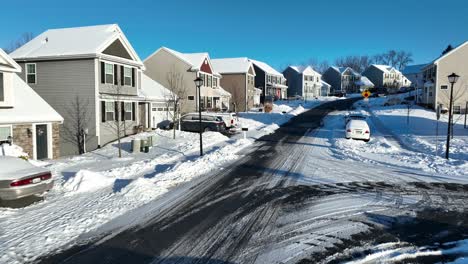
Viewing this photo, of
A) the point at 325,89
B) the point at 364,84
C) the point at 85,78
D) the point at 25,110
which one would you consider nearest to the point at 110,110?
the point at 85,78

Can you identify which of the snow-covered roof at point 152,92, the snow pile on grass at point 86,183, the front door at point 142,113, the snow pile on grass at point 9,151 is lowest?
the snow pile on grass at point 86,183

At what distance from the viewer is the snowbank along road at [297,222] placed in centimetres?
604

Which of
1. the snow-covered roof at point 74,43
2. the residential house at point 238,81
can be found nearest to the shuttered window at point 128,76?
the snow-covered roof at point 74,43

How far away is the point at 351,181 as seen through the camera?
1173 centimetres

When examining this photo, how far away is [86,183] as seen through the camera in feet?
35.1

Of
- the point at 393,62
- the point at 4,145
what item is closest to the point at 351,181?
the point at 4,145

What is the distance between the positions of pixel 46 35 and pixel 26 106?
10.7m

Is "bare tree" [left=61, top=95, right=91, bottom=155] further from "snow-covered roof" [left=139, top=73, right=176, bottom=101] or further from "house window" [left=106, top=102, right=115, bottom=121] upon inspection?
"snow-covered roof" [left=139, top=73, right=176, bottom=101]

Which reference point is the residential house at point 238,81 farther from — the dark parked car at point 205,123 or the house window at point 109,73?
the house window at point 109,73

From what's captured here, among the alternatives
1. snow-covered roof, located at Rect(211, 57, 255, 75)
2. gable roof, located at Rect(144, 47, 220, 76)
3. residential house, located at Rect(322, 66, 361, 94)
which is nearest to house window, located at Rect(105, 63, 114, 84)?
gable roof, located at Rect(144, 47, 220, 76)

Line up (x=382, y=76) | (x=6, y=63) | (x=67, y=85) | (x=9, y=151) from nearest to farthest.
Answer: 1. (x=9, y=151)
2. (x=6, y=63)
3. (x=67, y=85)
4. (x=382, y=76)

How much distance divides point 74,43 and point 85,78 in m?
3.30

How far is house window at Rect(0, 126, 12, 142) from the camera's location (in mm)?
17000

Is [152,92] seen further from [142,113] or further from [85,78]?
[85,78]
